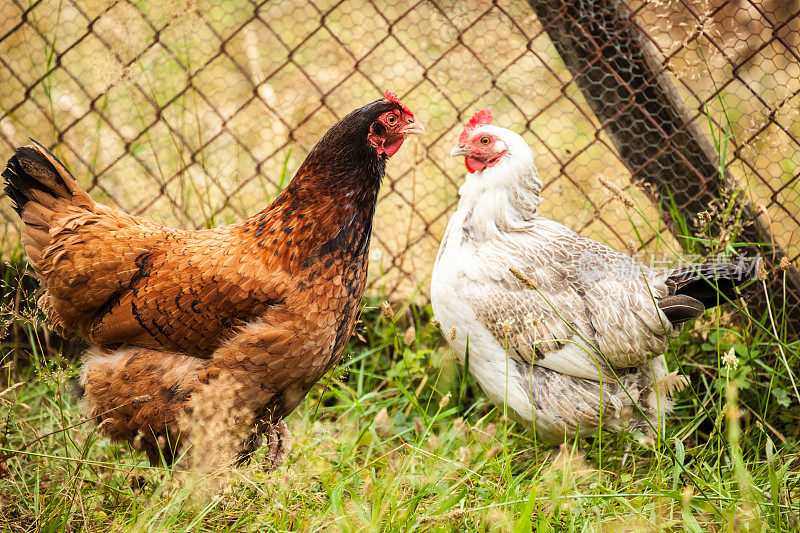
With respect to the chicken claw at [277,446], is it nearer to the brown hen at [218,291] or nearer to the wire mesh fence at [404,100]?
the brown hen at [218,291]

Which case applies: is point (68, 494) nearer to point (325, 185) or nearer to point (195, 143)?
point (325, 185)

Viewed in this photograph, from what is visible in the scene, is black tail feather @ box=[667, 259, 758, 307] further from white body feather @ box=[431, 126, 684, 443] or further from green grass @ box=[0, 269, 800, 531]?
green grass @ box=[0, 269, 800, 531]

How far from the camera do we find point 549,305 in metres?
2.36

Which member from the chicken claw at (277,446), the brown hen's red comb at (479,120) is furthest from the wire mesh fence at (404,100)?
the chicken claw at (277,446)

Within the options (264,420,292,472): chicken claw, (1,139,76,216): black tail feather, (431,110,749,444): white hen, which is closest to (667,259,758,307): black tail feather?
(431,110,749,444): white hen

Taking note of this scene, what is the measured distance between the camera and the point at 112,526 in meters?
1.90

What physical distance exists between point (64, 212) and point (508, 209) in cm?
159

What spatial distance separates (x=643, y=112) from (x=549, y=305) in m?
0.98

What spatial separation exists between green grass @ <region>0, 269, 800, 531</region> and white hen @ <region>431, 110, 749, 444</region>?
0.48ft

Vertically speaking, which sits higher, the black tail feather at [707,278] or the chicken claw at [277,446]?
the black tail feather at [707,278]

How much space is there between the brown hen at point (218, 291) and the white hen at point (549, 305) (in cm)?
45

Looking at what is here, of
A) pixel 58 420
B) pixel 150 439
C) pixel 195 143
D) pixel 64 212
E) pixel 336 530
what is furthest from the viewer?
pixel 195 143

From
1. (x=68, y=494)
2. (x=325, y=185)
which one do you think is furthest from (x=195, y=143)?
(x=68, y=494)

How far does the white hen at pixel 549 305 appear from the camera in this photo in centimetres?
236
